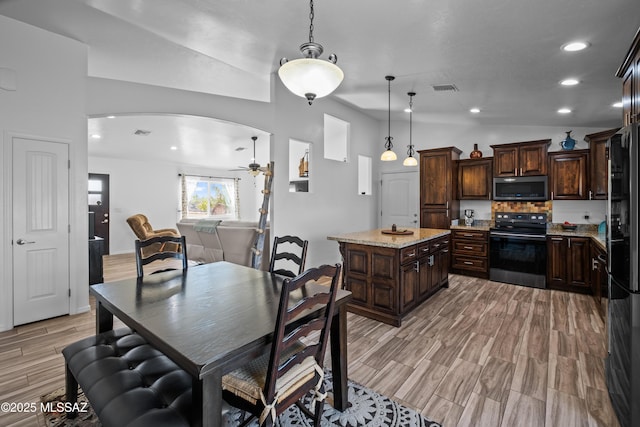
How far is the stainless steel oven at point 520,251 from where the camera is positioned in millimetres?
4648

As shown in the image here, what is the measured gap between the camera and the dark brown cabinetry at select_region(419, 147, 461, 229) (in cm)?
557

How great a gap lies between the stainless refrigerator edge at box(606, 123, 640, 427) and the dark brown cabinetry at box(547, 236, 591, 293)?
285cm

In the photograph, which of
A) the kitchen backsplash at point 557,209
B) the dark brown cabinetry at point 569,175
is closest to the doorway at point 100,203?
the kitchen backsplash at point 557,209

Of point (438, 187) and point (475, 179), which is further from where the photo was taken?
point (438, 187)

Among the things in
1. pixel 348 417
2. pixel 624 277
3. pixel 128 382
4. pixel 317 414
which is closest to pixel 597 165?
pixel 624 277

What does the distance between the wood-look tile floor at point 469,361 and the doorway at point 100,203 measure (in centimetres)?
506

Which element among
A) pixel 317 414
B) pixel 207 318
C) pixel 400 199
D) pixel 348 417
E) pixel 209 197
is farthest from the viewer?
pixel 209 197

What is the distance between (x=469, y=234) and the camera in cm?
528

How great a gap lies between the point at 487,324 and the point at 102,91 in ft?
16.4

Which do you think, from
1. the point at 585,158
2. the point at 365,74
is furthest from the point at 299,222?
the point at 585,158

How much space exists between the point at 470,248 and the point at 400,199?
Answer: 185 cm

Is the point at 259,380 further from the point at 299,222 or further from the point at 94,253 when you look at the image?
the point at 94,253

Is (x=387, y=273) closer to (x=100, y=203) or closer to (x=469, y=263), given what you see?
(x=469, y=263)

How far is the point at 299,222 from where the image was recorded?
4789 mm
